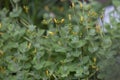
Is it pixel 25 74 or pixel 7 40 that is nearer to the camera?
pixel 25 74

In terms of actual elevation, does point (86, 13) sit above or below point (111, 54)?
above

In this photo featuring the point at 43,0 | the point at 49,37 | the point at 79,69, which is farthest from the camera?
the point at 43,0

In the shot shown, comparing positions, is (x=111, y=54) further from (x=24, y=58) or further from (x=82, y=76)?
(x=24, y=58)

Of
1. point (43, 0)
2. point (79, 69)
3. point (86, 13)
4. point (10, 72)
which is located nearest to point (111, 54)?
point (79, 69)

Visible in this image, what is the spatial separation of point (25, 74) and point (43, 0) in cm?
139

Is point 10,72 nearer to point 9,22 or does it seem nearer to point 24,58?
point 24,58

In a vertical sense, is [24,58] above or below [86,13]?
below

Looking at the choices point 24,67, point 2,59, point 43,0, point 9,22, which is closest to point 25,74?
point 24,67

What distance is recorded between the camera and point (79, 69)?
2447mm

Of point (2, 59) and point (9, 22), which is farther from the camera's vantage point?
point (9, 22)

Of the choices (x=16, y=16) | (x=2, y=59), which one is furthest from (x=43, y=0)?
(x=2, y=59)

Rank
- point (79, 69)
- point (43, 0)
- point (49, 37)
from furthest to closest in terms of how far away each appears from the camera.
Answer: point (43, 0) → point (49, 37) → point (79, 69)

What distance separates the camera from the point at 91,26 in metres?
2.67

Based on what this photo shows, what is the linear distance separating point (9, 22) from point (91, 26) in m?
0.60
